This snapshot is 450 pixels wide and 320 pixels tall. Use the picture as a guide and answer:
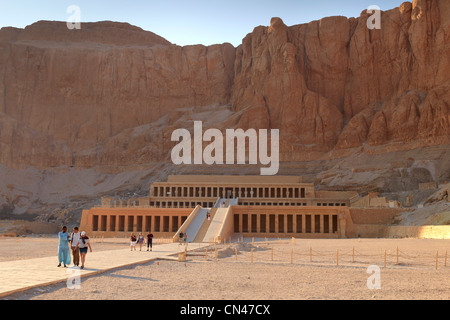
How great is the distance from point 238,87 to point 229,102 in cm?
734

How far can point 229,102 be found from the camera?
11781 cm

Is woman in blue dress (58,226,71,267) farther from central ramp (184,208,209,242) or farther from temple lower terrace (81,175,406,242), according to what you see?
central ramp (184,208,209,242)

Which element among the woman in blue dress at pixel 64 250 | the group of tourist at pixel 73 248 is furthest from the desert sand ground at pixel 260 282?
the woman in blue dress at pixel 64 250

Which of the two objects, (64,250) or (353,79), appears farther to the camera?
(353,79)

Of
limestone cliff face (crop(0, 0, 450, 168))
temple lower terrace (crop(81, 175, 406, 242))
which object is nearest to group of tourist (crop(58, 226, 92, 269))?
temple lower terrace (crop(81, 175, 406, 242))

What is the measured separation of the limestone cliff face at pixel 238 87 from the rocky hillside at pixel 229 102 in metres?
0.25

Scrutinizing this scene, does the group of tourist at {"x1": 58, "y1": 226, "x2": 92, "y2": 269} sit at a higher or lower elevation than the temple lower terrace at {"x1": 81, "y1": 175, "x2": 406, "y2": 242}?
higher

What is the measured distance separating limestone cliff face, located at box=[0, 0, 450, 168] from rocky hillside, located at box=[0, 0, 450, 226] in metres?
0.25

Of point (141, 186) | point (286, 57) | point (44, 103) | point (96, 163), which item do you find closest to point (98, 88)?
point (44, 103)

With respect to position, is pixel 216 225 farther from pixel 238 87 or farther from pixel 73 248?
pixel 238 87

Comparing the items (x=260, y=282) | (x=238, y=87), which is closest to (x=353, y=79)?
(x=238, y=87)

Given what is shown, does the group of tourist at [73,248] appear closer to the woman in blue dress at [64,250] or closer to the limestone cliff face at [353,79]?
the woman in blue dress at [64,250]

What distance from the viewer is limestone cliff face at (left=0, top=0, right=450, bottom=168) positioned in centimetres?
8812

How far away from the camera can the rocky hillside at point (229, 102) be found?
83.2 meters
